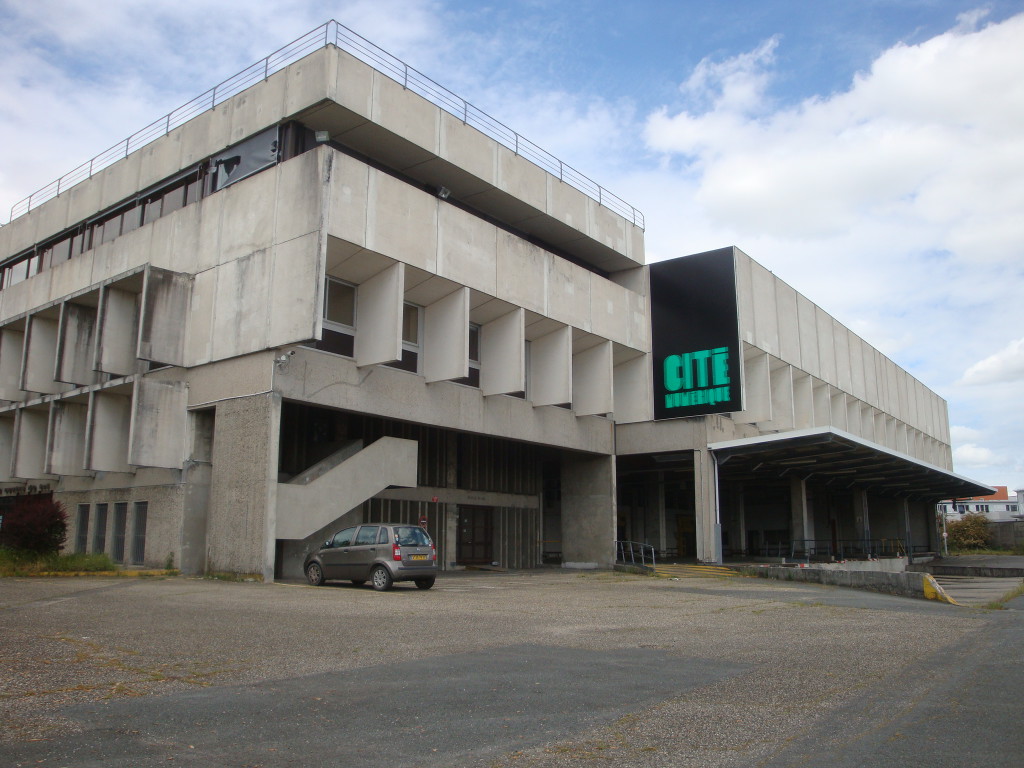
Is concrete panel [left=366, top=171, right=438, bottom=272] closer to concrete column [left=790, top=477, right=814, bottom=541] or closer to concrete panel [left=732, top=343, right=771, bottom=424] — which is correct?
concrete panel [left=732, top=343, right=771, bottom=424]

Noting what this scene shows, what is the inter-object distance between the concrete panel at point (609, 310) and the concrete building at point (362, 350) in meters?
0.13

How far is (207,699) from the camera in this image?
621cm

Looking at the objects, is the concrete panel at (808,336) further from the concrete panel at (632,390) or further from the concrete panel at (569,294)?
the concrete panel at (569,294)

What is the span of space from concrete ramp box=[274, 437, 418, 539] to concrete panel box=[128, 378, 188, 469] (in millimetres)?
3414

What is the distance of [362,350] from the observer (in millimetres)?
22016

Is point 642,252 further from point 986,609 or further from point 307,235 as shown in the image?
point 986,609

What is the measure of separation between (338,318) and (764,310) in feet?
66.9

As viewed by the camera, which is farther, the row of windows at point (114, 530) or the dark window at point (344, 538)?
the row of windows at point (114, 530)

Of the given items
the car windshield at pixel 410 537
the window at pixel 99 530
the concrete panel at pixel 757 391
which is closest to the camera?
the car windshield at pixel 410 537

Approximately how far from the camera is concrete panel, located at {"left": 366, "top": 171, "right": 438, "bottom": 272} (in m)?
21.7

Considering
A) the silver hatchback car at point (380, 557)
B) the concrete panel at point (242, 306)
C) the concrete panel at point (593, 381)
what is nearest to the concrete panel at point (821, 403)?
the concrete panel at point (593, 381)

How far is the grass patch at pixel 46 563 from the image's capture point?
19.5 metres

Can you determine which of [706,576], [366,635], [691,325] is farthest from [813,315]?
[366,635]

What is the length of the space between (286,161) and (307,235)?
2.77 meters
